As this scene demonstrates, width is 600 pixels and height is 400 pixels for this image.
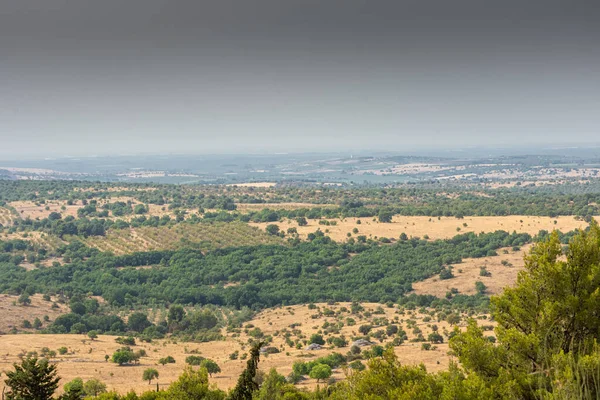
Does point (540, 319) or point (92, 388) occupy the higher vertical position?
point (540, 319)

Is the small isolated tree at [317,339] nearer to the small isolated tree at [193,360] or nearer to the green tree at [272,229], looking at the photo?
the small isolated tree at [193,360]

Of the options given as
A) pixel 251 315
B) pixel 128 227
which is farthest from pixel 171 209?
pixel 251 315

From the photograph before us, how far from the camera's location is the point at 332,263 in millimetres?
80688

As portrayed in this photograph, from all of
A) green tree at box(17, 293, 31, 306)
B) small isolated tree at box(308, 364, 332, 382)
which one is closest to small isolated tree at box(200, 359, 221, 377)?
small isolated tree at box(308, 364, 332, 382)

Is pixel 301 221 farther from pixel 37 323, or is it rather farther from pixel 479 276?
pixel 37 323

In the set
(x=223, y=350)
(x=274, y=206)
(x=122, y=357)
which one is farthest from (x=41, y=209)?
(x=122, y=357)

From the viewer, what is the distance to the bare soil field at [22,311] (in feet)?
177

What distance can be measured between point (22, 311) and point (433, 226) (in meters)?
64.6

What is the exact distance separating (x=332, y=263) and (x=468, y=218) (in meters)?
31.7

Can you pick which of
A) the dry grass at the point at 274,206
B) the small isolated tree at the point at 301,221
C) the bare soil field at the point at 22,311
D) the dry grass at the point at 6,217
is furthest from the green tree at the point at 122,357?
the dry grass at the point at 6,217

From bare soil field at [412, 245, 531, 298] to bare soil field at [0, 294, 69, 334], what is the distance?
42290 mm

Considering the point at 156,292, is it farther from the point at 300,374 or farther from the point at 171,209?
the point at 171,209

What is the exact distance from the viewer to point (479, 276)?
67812mm

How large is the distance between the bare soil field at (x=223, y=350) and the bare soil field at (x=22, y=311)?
8725 mm
